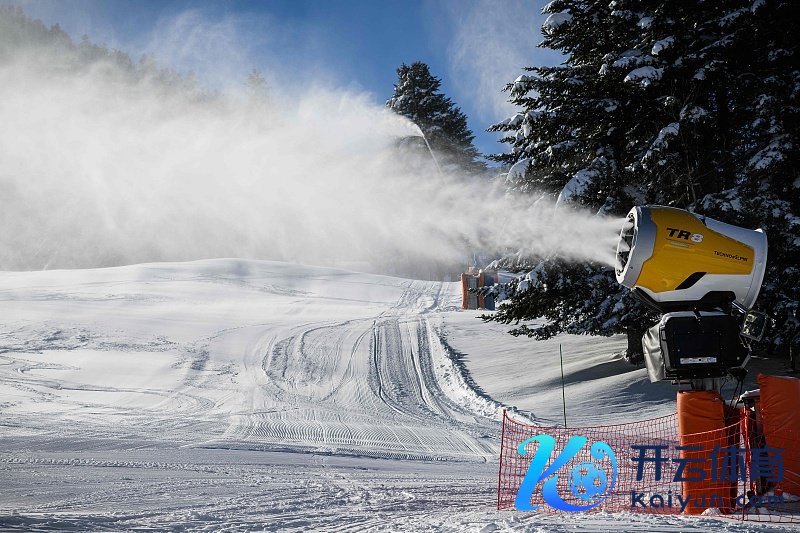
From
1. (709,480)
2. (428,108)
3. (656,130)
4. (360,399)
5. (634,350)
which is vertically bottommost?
(709,480)

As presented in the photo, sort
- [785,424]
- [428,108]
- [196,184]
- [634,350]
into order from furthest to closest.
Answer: [196,184] → [428,108] → [634,350] → [785,424]

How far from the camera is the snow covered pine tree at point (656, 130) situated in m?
11.1

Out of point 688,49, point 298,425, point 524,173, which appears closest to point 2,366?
point 298,425

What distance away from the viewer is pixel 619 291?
12.6 m

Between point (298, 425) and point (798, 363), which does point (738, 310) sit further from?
point (798, 363)

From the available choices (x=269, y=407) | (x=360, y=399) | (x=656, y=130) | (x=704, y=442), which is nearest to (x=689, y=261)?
(x=704, y=442)

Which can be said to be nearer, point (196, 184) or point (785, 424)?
point (785, 424)

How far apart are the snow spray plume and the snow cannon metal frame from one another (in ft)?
44.4

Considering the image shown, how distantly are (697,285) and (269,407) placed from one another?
9.08 m

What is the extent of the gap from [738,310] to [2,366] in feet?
48.6

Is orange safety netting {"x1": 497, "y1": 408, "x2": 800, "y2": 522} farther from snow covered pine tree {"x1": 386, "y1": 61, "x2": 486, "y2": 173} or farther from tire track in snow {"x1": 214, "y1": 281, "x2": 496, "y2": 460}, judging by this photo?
snow covered pine tree {"x1": 386, "y1": 61, "x2": 486, "y2": 173}

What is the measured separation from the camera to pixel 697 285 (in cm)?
514

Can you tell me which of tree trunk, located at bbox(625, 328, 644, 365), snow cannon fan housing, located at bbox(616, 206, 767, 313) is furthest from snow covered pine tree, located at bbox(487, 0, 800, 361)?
snow cannon fan housing, located at bbox(616, 206, 767, 313)

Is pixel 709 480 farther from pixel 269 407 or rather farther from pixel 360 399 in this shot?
pixel 360 399
